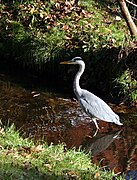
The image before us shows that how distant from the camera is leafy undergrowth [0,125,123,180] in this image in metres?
5.32

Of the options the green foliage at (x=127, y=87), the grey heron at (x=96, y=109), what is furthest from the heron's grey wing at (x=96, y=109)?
the green foliage at (x=127, y=87)

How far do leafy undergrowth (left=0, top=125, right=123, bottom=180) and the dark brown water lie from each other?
108 centimetres

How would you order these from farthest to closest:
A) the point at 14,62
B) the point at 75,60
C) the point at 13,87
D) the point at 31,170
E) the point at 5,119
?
the point at 14,62 < the point at 13,87 < the point at 75,60 < the point at 5,119 < the point at 31,170

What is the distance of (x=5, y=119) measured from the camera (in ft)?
27.3

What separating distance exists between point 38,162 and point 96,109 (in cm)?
316

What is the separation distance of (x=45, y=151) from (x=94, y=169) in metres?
0.62

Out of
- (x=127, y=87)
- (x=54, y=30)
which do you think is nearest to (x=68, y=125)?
(x=127, y=87)

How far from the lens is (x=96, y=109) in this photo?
8625 mm

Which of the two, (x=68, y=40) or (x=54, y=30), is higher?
(x=54, y=30)

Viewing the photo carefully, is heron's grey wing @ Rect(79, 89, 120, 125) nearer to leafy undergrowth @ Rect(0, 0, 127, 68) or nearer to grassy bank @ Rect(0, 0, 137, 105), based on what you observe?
grassy bank @ Rect(0, 0, 137, 105)

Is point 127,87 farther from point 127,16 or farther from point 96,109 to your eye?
point 127,16

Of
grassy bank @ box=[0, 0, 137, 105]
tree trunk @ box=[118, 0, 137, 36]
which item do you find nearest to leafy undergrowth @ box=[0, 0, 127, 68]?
grassy bank @ box=[0, 0, 137, 105]

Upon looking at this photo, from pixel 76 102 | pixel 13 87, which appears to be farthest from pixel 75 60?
pixel 13 87

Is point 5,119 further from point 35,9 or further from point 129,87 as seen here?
point 35,9
